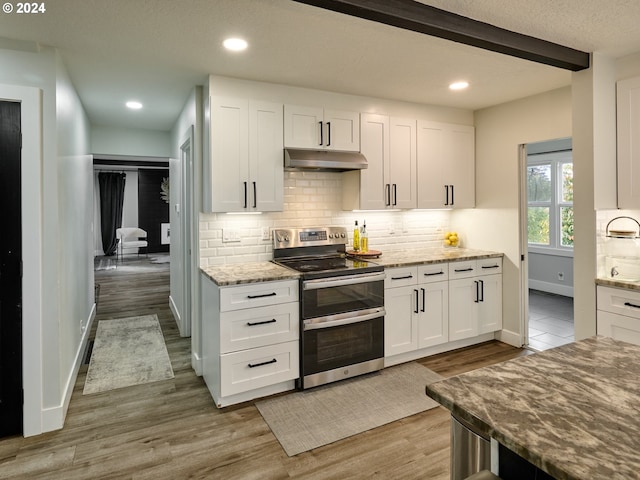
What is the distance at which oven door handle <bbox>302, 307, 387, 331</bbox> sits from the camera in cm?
303

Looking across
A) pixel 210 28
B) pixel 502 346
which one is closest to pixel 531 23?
pixel 210 28

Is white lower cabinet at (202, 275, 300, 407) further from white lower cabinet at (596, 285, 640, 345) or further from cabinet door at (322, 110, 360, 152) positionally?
white lower cabinet at (596, 285, 640, 345)

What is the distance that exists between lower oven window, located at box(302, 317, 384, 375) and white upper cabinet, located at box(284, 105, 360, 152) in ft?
5.31

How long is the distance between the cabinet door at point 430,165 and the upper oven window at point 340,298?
1298 mm

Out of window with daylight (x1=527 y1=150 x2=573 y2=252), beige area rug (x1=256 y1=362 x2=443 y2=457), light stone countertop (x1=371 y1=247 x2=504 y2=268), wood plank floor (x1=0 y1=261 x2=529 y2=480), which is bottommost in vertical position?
wood plank floor (x1=0 y1=261 x2=529 y2=480)

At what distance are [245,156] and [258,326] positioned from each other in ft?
4.55

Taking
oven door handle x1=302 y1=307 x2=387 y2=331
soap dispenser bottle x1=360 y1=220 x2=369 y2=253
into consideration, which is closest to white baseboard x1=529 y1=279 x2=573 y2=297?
soap dispenser bottle x1=360 y1=220 x2=369 y2=253

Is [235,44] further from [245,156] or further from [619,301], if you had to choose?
[619,301]

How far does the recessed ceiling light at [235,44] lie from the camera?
2.49 m

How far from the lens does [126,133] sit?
521 cm

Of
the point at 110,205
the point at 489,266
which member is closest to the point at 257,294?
the point at 489,266

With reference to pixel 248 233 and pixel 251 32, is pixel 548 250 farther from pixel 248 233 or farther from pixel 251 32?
pixel 251 32

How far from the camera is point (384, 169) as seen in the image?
389 centimetres

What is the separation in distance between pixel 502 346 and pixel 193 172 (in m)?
3.55
